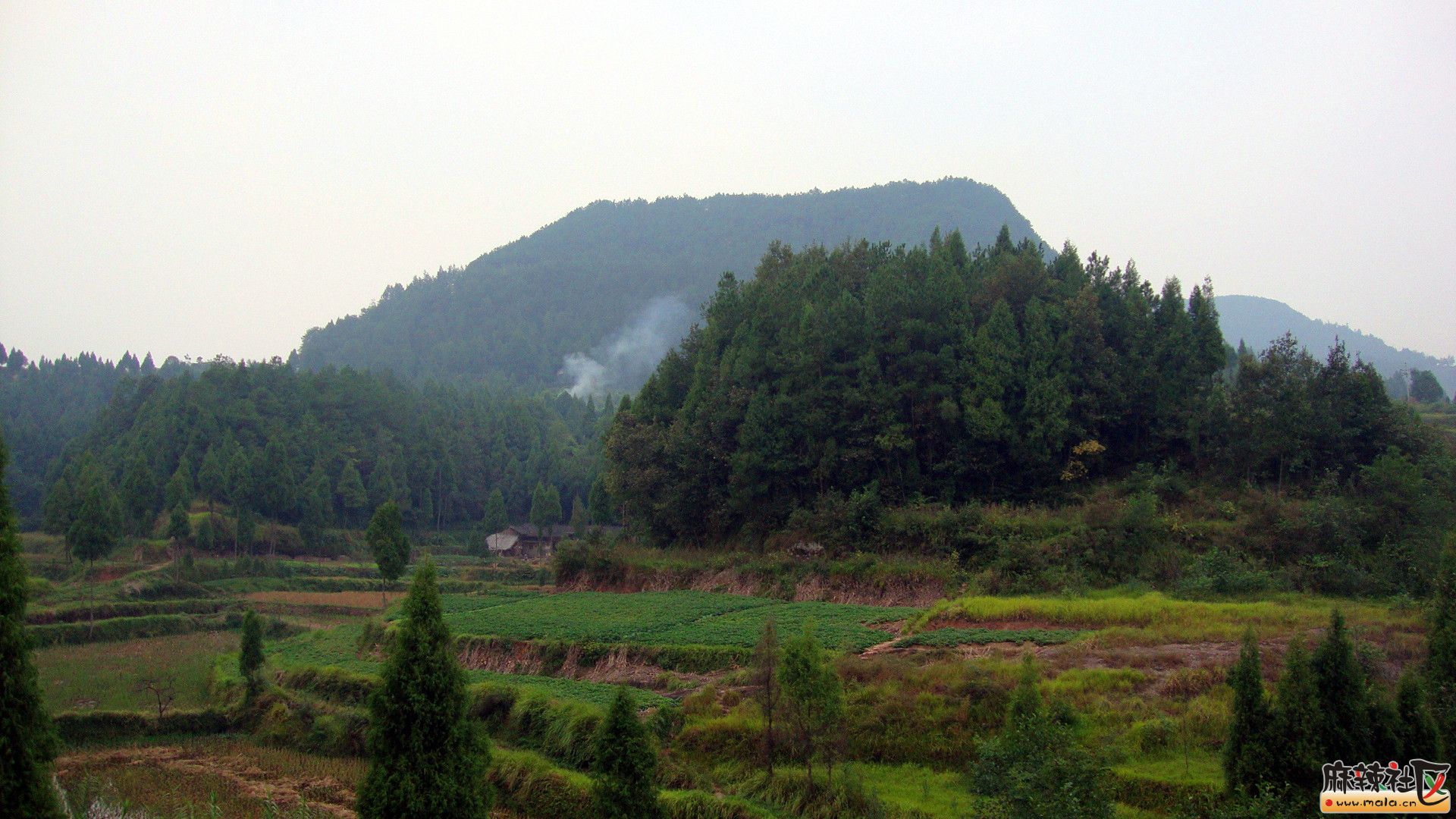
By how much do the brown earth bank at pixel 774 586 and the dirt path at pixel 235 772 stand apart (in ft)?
52.8

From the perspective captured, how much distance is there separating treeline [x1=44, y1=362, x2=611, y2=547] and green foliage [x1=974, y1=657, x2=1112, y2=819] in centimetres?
6034

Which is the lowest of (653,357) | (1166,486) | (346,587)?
(346,587)

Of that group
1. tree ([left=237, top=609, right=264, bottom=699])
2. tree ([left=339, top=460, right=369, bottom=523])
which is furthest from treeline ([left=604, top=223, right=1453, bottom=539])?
tree ([left=339, top=460, right=369, bottom=523])

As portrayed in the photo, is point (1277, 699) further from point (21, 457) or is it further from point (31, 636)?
point (21, 457)

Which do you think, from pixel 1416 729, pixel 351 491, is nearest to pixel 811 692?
pixel 1416 729

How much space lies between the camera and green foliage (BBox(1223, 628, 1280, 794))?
440 inches

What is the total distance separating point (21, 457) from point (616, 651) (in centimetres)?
10131

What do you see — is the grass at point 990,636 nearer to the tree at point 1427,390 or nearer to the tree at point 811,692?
the tree at point 811,692

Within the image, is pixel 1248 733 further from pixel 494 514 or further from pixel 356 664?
pixel 494 514

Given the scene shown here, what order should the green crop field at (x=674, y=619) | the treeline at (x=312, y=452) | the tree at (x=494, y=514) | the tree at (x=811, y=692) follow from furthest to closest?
1. the tree at (x=494, y=514)
2. the treeline at (x=312, y=452)
3. the green crop field at (x=674, y=619)
4. the tree at (x=811, y=692)

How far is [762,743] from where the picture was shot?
16.1 meters

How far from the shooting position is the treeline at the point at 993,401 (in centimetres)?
3014

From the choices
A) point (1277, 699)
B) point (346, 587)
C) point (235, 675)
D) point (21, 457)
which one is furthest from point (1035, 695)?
point (21, 457)

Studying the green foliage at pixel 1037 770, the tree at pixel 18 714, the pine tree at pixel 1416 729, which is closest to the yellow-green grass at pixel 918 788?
the green foliage at pixel 1037 770
